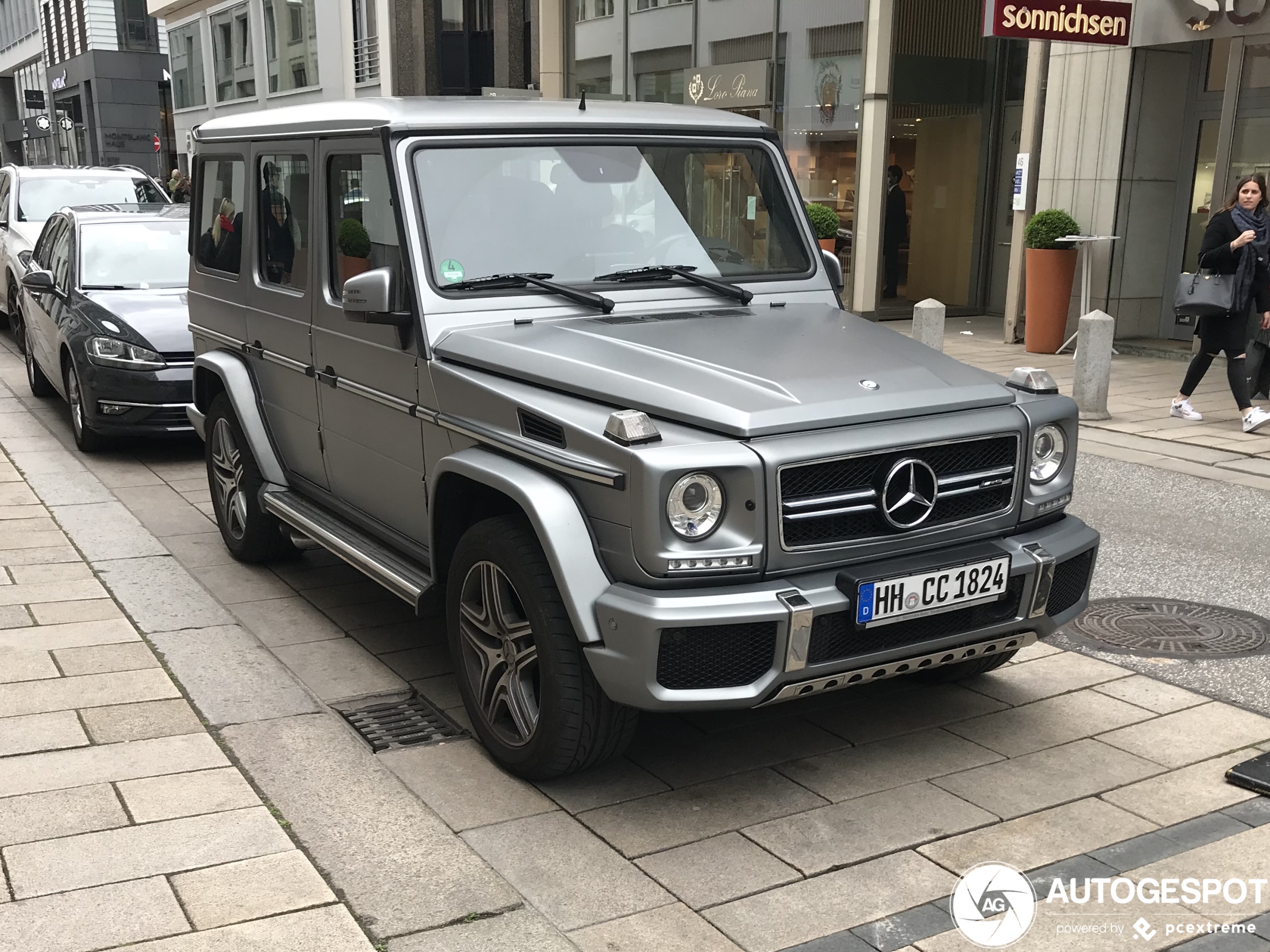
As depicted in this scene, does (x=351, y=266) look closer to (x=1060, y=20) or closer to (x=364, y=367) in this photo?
(x=364, y=367)

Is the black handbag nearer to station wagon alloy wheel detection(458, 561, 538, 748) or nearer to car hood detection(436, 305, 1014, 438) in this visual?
car hood detection(436, 305, 1014, 438)

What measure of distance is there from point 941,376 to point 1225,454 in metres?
5.91

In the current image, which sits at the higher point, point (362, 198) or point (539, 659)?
point (362, 198)

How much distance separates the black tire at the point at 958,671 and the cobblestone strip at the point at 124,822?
2.47 metres

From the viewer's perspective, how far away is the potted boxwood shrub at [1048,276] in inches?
556

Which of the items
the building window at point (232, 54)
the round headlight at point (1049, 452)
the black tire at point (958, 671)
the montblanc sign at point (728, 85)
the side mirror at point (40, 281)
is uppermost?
the building window at point (232, 54)

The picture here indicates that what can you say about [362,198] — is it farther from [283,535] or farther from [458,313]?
[283,535]

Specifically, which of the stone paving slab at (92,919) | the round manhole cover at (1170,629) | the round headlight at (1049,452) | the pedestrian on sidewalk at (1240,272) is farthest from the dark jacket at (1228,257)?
the stone paving slab at (92,919)

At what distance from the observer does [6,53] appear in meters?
74.1

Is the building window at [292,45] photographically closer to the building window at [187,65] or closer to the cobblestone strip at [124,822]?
the building window at [187,65]

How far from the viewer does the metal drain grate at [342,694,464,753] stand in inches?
176

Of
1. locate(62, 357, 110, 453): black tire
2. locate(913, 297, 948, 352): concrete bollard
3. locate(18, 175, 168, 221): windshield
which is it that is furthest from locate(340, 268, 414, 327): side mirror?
locate(18, 175, 168, 221): windshield

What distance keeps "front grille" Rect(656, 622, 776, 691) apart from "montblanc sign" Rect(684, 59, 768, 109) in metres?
15.9

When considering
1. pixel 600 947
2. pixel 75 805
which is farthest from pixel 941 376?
pixel 75 805
